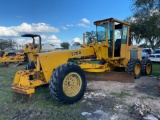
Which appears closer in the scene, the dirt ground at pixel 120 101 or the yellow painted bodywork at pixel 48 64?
the dirt ground at pixel 120 101

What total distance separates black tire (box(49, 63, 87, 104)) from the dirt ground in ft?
1.18

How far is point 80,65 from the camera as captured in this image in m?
6.08

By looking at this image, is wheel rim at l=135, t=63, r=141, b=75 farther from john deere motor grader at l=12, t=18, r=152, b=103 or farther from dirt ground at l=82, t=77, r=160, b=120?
dirt ground at l=82, t=77, r=160, b=120

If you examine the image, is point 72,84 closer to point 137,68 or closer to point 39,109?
point 39,109

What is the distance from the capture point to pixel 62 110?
14.3ft

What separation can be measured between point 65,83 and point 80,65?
1415 mm

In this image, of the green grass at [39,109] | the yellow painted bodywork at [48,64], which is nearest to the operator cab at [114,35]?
the yellow painted bodywork at [48,64]

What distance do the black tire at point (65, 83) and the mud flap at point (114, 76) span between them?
219cm

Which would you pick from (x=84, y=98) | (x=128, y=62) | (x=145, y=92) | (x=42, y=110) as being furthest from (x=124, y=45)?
(x=42, y=110)

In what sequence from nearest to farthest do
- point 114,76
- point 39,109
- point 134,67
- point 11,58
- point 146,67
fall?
point 39,109, point 114,76, point 134,67, point 146,67, point 11,58

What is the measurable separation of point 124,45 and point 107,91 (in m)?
2.77

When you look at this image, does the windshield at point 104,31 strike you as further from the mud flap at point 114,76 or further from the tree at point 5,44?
the tree at point 5,44

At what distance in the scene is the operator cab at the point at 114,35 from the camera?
7.19 m

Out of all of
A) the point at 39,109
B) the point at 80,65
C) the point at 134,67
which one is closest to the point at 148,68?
the point at 134,67
